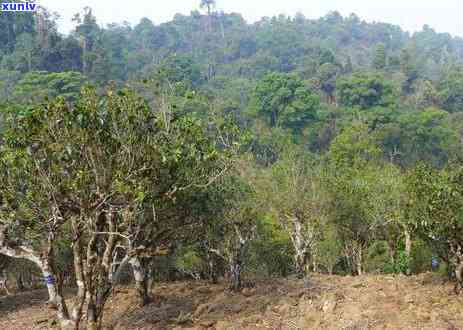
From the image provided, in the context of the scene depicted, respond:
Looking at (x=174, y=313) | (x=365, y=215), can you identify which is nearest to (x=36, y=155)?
(x=174, y=313)

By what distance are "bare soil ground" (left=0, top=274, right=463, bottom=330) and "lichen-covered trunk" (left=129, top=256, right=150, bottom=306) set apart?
340mm

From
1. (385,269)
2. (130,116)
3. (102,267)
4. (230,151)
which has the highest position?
(130,116)

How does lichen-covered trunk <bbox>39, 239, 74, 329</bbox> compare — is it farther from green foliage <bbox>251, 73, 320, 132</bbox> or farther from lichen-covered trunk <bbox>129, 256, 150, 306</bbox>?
green foliage <bbox>251, 73, 320, 132</bbox>

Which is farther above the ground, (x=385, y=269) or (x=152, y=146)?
(x=152, y=146)

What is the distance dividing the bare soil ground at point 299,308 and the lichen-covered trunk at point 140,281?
34 cm

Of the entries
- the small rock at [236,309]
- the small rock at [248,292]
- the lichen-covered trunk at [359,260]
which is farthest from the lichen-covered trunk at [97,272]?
the lichen-covered trunk at [359,260]

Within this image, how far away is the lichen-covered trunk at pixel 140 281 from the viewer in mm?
17375

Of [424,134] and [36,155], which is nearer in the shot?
[36,155]

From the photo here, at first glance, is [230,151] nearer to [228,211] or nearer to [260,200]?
[228,211]

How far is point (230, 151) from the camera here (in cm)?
1327

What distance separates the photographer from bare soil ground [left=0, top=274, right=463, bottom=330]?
14656 millimetres

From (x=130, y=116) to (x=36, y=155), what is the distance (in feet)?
7.57

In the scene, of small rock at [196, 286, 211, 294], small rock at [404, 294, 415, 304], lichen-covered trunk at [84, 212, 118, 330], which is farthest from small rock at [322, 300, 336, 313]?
lichen-covered trunk at [84, 212, 118, 330]

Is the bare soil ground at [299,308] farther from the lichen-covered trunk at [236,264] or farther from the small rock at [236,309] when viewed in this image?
the lichen-covered trunk at [236,264]
